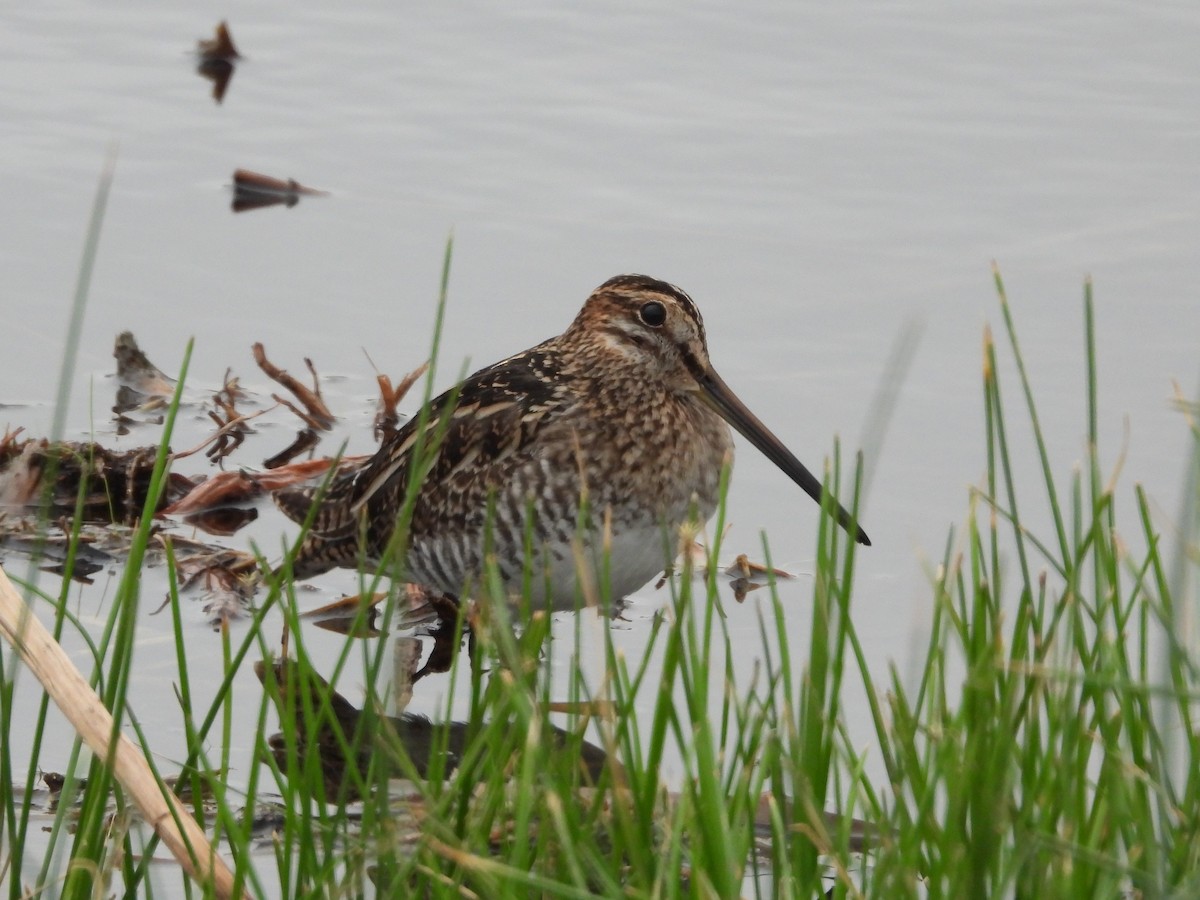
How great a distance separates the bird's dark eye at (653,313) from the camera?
5531mm

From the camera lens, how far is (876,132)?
7.67 m

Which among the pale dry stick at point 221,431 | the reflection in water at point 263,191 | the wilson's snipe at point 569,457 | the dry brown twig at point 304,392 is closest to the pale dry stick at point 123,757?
the wilson's snipe at point 569,457

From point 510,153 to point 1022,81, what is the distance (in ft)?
A: 6.49

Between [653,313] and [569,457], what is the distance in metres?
0.51

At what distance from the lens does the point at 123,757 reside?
2.92 m

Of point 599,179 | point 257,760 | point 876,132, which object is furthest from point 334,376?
point 257,760

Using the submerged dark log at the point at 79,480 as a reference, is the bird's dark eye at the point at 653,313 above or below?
above

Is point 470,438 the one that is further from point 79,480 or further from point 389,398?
point 79,480

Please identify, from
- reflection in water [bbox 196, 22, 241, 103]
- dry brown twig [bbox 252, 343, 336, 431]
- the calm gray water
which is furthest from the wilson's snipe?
→ reflection in water [bbox 196, 22, 241, 103]

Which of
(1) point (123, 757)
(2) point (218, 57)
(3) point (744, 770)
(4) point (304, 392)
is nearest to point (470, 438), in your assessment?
(4) point (304, 392)

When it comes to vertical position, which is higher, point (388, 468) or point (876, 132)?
point (876, 132)

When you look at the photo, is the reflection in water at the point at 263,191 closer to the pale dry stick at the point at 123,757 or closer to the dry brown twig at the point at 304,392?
the dry brown twig at the point at 304,392

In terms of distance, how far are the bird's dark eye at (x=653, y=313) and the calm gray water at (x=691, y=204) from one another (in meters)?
0.55

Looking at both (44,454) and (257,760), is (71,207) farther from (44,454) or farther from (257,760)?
(257,760)
